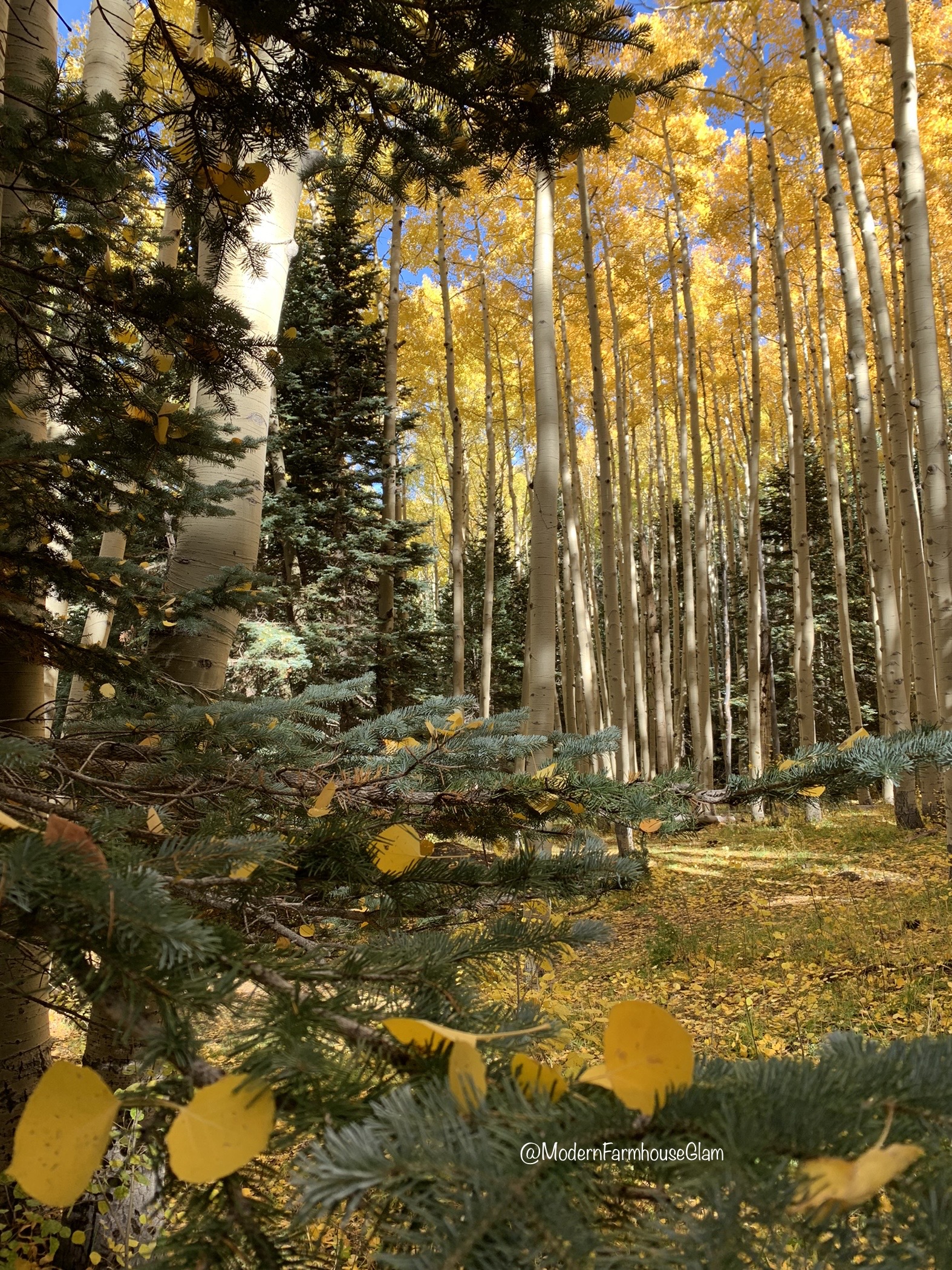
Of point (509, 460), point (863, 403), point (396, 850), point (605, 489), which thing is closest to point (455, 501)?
point (605, 489)

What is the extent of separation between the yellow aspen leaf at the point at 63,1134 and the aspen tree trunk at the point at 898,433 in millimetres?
6569

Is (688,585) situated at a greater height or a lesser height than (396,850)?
greater

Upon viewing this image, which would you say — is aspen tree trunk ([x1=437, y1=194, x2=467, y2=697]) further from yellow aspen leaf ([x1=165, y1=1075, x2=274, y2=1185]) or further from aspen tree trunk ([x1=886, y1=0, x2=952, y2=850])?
yellow aspen leaf ([x1=165, y1=1075, x2=274, y2=1185])

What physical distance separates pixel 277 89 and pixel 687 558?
10.3 metres

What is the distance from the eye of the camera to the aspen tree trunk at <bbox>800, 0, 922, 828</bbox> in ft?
20.2

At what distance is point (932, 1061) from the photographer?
473 millimetres

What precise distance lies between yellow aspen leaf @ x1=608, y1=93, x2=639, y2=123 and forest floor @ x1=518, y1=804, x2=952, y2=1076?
2.83 metres

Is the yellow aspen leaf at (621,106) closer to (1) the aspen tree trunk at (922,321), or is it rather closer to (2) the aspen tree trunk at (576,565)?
(1) the aspen tree trunk at (922,321)

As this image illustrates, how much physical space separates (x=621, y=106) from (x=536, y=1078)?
1.97m

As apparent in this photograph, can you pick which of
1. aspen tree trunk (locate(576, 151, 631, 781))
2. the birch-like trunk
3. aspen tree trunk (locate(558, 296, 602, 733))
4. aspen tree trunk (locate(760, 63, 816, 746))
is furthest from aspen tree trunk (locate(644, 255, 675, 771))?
the birch-like trunk

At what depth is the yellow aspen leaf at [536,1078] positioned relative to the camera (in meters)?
0.48

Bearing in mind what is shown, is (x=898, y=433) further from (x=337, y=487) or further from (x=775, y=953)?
(x=337, y=487)

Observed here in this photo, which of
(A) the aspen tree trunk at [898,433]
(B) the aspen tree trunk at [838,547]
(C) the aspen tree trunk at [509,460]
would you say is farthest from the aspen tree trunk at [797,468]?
(C) the aspen tree trunk at [509,460]

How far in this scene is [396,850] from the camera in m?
0.98
